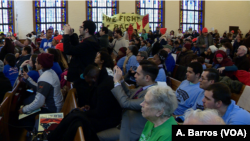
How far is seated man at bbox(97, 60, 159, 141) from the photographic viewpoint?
274cm

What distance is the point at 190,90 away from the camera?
3695 millimetres

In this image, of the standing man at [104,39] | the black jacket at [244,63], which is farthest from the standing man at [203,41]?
the standing man at [104,39]

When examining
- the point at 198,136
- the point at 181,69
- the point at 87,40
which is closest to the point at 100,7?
the point at 181,69

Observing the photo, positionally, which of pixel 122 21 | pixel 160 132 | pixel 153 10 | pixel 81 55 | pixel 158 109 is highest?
pixel 153 10

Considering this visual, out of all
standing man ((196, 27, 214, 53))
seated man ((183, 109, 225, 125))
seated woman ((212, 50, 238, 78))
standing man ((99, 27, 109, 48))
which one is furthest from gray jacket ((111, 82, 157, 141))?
standing man ((196, 27, 214, 53))

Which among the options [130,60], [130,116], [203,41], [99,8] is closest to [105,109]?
[130,116]

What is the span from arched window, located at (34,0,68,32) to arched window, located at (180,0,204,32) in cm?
820

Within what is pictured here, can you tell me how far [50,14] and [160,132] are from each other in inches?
739

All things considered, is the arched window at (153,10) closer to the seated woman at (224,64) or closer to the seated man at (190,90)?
the seated woman at (224,64)

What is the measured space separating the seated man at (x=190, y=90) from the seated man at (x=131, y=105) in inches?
34.2

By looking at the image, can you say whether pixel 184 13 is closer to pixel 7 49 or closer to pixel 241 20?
pixel 241 20

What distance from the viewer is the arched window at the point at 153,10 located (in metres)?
20.2

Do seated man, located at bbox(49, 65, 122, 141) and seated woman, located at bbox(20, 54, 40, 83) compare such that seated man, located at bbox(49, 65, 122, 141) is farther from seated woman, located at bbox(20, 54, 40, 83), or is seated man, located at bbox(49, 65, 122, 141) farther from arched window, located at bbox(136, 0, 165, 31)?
arched window, located at bbox(136, 0, 165, 31)

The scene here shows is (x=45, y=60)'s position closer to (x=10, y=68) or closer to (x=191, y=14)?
(x=10, y=68)
